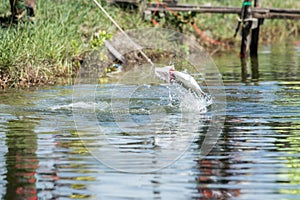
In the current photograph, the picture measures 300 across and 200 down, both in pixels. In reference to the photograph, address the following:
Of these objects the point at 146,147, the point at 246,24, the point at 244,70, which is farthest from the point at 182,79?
the point at 246,24

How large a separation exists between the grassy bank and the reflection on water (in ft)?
4.52

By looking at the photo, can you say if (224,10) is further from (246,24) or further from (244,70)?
(244,70)

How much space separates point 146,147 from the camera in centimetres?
917

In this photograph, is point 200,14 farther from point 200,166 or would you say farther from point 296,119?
point 200,166

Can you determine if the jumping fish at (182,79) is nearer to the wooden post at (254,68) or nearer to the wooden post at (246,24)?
the wooden post at (254,68)

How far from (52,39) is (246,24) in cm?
707

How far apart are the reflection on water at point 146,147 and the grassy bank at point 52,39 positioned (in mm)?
1379

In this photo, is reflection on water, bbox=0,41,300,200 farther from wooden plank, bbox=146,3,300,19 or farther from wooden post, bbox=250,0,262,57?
wooden post, bbox=250,0,262,57

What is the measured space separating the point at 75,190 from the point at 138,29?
13.7 meters

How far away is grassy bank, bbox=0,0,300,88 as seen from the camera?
14.6 metres

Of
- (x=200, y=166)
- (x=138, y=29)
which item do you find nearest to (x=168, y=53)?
(x=138, y=29)

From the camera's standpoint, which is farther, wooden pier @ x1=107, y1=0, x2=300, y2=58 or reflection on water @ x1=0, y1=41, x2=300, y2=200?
wooden pier @ x1=107, y1=0, x2=300, y2=58

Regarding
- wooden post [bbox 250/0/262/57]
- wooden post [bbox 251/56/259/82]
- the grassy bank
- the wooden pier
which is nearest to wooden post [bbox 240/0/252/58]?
the wooden pier

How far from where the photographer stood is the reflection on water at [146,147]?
728 cm
